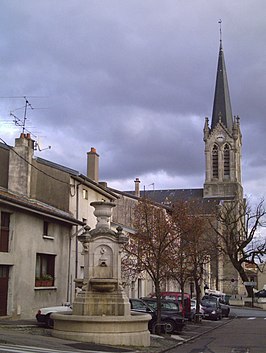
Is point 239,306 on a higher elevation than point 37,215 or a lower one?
lower

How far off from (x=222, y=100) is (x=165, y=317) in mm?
90024

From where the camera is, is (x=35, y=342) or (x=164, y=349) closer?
(x=35, y=342)

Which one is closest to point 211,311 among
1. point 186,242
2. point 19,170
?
point 186,242

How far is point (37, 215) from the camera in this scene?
2675 cm

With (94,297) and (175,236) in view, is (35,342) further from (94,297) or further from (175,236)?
(175,236)

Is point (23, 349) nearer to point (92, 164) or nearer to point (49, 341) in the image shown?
point (49, 341)

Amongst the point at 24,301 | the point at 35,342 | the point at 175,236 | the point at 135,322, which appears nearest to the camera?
the point at 35,342

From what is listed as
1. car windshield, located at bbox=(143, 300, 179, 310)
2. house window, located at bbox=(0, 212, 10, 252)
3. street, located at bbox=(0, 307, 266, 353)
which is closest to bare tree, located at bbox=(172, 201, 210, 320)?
car windshield, located at bbox=(143, 300, 179, 310)

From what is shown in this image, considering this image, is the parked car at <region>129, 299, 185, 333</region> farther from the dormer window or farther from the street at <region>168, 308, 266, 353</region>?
the dormer window

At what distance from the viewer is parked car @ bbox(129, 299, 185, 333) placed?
24547 mm

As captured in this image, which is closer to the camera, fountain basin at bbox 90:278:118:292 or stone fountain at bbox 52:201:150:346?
stone fountain at bbox 52:201:150:346

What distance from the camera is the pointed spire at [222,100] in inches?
4321

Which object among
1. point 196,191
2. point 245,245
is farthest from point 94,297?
point 196,191

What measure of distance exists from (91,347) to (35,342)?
1663 mm
